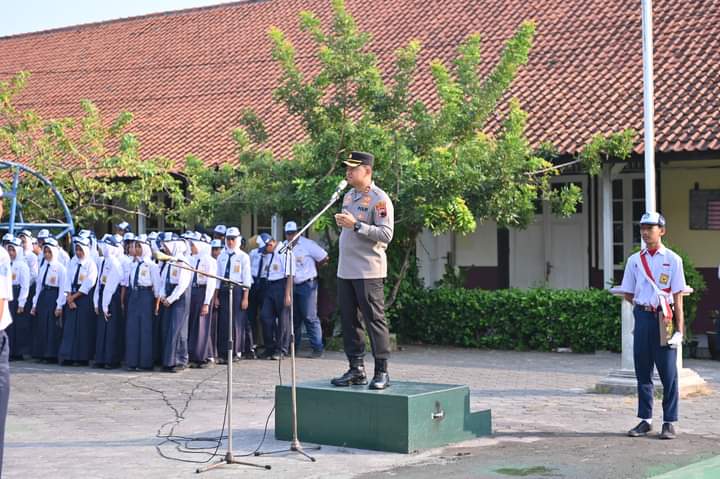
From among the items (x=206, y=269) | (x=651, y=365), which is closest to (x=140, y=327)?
(x=206, y=269)

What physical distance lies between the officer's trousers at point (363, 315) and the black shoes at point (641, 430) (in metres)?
2.20

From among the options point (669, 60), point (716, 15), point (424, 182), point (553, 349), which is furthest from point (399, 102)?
point (716, 15)

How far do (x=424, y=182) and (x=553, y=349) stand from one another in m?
3.55

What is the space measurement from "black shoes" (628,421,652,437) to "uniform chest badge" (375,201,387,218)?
2.80m

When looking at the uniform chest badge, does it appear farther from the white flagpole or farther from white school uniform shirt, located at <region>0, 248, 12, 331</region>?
the white flagpole

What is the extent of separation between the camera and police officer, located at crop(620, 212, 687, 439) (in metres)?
9.53

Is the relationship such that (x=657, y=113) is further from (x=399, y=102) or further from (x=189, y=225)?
(x=189, y=225)

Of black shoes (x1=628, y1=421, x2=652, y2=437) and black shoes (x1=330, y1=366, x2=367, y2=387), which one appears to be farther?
black shoes (x1=628, y1=421, x2=652, y2=437)

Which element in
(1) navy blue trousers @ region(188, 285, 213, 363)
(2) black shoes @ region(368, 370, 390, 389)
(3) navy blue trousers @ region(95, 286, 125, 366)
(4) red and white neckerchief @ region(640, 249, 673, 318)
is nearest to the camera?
(2) black shoes @ region(368, 370, 390, 389)

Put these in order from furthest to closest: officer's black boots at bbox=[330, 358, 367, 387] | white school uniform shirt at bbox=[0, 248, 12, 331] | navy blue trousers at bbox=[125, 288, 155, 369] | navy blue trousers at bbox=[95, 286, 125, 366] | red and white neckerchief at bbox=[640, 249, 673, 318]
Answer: navy blue trousers at bbox=[95, 286, 125, 366] → navy blue trousers at bbox=[125, 288, 155, 369] → red and white neckerchief at bbox=[640, 249, 673, 318] → officer's black boots at bbox=[330, 358, 367, 387] → white school uniform shirt at bbox=[0, 248, 12, 331]

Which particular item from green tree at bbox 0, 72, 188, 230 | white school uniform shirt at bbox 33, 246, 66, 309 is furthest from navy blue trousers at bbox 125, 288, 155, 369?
green tree at bbox 0, 72, 188, 230

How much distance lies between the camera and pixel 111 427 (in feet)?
33.6

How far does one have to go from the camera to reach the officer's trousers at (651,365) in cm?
952

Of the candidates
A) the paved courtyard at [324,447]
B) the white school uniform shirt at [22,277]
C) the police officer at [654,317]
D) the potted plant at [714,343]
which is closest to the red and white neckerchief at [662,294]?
the police officer at [654,317]
